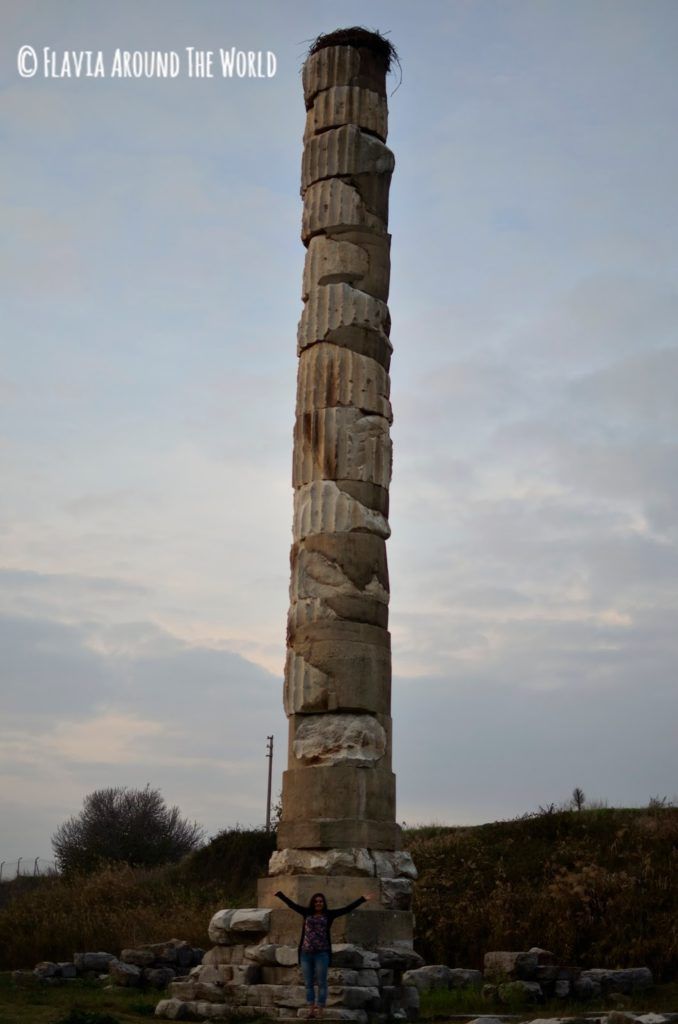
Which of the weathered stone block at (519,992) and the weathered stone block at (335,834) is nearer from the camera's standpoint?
the weathered stone block at (335,834)

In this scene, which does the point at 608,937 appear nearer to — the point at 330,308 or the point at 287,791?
the point at 287,791

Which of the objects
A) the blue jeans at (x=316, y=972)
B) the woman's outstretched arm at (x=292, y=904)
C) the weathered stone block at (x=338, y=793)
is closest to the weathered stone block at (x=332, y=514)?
the weathered stone block at (x=338, y=793)

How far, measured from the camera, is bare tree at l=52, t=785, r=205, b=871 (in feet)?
109

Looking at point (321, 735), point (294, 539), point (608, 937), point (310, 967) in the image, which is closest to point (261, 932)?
point (310, 967)

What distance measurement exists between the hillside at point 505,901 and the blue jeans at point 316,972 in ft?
23.3

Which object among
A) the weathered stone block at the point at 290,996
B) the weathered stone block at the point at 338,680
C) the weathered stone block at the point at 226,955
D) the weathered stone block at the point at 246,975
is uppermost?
the weathered stone block at the point at 338,680

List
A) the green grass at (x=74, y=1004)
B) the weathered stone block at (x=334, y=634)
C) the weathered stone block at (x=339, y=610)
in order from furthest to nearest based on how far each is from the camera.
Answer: the weathered stone block at (x=339, y=610) → the weathered stone block at (x=334, y=634) → the green grass at (x=74, y=1004)

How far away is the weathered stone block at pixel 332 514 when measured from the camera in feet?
43.3

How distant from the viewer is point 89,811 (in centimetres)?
3575

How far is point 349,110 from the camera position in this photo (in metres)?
14.6

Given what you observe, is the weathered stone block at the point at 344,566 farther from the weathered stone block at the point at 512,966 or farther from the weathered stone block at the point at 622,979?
the weathered stone block at the point at 622,979

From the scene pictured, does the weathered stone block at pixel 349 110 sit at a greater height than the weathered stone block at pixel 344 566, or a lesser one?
greater

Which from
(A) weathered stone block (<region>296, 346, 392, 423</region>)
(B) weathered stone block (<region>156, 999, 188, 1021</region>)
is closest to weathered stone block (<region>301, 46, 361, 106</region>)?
(A) weathered stone block (<region>296, 346, 392, 423</region>)

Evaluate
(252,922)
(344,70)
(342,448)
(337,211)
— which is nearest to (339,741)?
(252,922)
